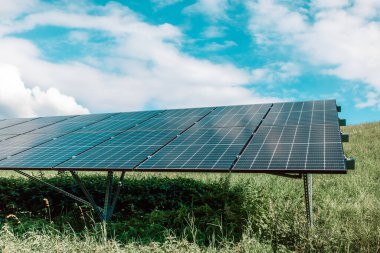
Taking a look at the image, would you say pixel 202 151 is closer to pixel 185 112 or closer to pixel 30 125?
pixel 185 112

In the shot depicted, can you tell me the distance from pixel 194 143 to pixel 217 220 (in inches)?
79.9

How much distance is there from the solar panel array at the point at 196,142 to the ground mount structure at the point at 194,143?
19 mm

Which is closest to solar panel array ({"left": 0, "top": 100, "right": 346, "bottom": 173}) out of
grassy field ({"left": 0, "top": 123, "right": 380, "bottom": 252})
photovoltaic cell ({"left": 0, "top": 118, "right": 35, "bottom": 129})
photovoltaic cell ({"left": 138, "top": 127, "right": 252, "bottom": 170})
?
photovoltaic cell ({"left": 138, "top": 127, "right": 252, "bottom": 170})

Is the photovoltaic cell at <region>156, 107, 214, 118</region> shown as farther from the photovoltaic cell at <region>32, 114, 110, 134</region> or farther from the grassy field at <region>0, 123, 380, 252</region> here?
the photovoltaic cell at <region>32, 114, 110, 134</region>

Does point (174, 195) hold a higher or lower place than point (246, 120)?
lower

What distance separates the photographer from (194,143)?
369 inches

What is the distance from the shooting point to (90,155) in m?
9.59

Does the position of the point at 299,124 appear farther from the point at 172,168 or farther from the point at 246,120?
the point at 172,168

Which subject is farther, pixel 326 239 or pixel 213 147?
pixel 213 147

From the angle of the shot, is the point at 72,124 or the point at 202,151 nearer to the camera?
the point at 202,151

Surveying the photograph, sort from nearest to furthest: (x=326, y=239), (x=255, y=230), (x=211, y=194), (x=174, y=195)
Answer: (x=326, y=239)
(x=255, y=230)
(x=211, y=194)
(x=174, y=195)

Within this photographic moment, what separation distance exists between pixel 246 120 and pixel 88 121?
6642 millimetres

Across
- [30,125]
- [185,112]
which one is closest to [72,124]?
[30,125]

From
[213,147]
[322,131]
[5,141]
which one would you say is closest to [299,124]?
[322,131]
